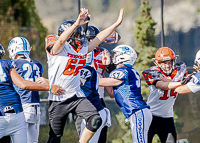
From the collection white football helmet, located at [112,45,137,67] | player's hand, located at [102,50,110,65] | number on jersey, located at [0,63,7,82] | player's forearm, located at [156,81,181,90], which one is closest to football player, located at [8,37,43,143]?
player's hand, located at [102,50,110,65]

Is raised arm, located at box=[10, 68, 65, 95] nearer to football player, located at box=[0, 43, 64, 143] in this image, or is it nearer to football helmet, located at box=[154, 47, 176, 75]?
football player, located at box=[0, 43, 64, 143]

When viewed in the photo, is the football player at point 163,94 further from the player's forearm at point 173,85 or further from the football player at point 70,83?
the football player at point 70,83

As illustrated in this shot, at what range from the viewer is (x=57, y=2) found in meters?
7.96

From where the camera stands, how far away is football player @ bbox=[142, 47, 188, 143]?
5.97 m

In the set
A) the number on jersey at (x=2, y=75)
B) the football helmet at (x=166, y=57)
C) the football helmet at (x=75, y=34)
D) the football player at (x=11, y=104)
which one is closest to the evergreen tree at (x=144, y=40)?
the football helmet at (x=166, y=57)

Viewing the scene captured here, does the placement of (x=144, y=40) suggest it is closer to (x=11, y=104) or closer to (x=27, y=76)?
(x=27, y=76)

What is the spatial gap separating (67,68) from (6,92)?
35.1 inches

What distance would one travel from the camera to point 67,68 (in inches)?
208

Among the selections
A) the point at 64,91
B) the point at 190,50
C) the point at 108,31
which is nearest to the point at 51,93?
the point at 64,91

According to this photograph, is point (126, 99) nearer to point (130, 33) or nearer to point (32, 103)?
point (32, 103)

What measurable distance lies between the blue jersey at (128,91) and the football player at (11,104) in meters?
1.31

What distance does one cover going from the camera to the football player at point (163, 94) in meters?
5.97

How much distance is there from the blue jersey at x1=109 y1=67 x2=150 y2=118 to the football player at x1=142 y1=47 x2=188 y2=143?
0.39 m

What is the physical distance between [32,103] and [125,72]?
5.08ft
